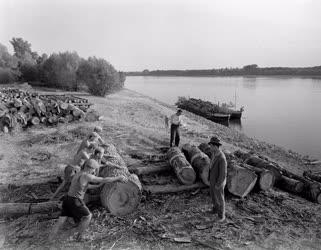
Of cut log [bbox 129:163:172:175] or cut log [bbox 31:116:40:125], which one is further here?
cut log [bbox 31:116:40:125]

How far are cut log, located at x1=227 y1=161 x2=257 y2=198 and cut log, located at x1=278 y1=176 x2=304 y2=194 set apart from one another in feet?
4.71

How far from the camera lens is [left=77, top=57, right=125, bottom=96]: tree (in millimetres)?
34125

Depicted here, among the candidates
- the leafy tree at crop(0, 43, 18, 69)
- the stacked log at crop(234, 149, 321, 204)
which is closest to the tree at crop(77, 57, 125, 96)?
the leafy tree at crop(0, 43, 18, 69)

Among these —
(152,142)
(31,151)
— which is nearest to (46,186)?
(31,151)

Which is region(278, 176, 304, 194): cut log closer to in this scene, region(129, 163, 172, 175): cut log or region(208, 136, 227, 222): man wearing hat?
region(208, 136, 227, 222): man wearing hat

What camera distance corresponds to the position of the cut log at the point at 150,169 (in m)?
7.66

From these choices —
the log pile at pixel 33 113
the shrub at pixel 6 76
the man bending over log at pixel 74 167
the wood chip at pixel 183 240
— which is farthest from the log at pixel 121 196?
the shrub at pixel 6 76

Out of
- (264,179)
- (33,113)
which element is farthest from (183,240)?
(33,113)

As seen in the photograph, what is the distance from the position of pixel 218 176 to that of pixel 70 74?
118ft

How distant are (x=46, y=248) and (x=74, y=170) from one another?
6.02 feet

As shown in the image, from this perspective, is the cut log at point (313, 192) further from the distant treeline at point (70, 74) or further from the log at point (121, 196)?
the distant treeline at point (70, 74)

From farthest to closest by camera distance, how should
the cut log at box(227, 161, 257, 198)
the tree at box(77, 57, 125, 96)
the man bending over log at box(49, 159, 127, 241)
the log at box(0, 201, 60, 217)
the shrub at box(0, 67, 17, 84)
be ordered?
the shrub at box(0, 67, 17, 84)
the tree at box(77, 57, 125, 96)
the cut log at box(227, 161, 257, 198)
the log at box(0, 201, 60, 217)
the man bending over log at box(49, 159, 127, 241)

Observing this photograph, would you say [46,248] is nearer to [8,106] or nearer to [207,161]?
[207,161]

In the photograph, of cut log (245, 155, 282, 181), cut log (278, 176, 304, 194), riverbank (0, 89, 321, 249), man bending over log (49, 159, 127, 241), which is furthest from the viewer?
cut log (245, 155, 282, 181)
